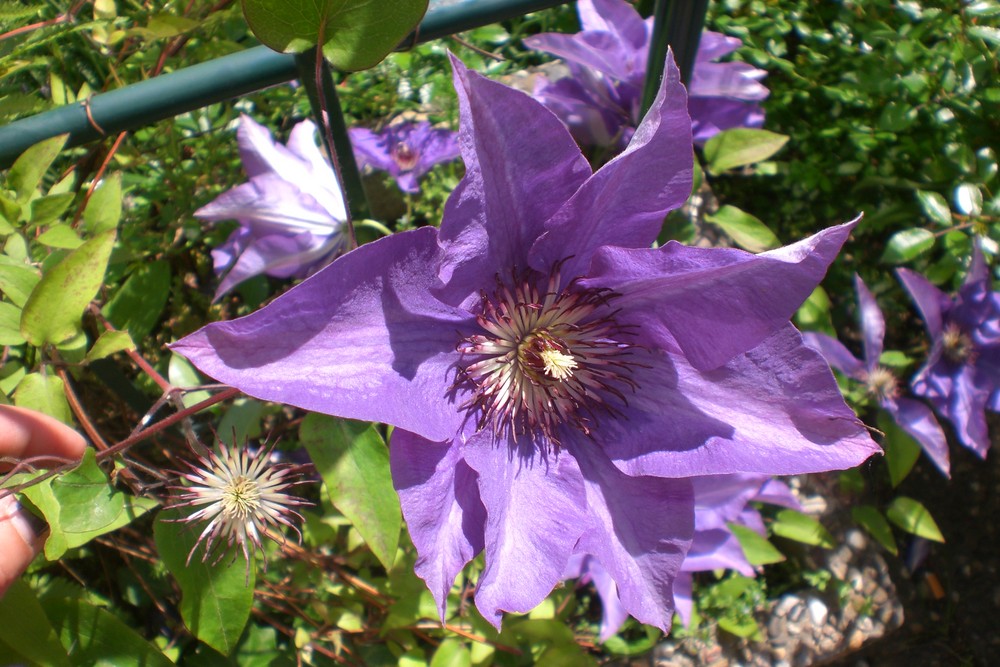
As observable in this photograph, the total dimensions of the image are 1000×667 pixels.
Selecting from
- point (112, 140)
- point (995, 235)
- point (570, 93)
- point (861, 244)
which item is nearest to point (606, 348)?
point (570, 93)

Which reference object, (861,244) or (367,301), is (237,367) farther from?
(861,244)

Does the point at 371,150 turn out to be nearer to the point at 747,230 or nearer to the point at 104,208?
the point at 104,208

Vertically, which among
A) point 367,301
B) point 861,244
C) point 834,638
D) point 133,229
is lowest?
point 834,638

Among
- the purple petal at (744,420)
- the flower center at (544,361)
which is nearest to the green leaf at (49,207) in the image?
the flower center at (544,361)

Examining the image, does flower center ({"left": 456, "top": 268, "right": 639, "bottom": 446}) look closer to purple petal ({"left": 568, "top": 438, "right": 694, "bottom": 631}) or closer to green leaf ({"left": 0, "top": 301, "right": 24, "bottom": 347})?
purple petal ({"left": 568, "top": 438, "right": 694, "bottom": 631})

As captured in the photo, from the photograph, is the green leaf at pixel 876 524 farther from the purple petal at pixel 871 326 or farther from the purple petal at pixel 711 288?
the purple petal at pixel 711 288

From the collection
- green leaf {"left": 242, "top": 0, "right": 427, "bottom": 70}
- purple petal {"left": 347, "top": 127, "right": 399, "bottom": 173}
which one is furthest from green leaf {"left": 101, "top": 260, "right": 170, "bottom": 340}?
green leaf {"left": 242, "top": 0, "right": 427, "bottom": 70}
